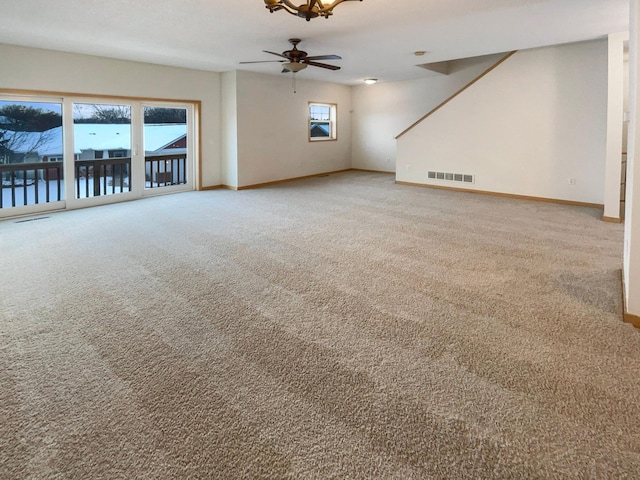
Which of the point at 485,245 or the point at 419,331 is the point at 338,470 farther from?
the point at 485,245

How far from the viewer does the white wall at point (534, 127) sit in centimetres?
668

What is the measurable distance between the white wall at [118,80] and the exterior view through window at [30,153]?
1.26 feet

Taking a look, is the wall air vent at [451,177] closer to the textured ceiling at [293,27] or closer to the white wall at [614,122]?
the textured ceiling at [293,27]

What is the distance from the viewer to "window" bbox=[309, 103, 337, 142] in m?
11.0

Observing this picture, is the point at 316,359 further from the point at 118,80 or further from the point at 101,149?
the point at 118,80

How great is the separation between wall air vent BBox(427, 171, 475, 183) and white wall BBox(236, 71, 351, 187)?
10.7ft

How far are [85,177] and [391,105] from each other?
25.2 feet

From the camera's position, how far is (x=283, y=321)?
2.94m

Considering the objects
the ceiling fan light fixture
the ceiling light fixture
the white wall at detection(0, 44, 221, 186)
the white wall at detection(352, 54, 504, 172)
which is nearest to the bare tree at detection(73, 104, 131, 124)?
the white wall at detection(0, 44, 221, 186)

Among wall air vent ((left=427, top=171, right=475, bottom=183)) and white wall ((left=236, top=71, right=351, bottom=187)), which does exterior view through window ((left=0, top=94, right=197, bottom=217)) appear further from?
wall air vent ((left=427, top=171, right=475, bottom=183))

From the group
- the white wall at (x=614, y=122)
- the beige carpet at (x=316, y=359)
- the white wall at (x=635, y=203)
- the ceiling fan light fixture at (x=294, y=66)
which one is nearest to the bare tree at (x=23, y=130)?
the beige carpet at (x=316, y=359)

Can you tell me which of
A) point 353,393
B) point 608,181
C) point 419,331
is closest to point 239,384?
point 353,393

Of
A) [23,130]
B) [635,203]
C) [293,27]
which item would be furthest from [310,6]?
[23,130]

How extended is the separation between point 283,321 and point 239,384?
767 mm
